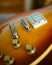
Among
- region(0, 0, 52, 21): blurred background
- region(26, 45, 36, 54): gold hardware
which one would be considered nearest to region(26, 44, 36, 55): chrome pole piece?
region(26, 45, 36, 54): gold hardware

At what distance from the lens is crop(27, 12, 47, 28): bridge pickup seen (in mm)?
602

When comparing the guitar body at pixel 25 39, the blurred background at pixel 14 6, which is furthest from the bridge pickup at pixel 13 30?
the blurred background at pixel 14 6

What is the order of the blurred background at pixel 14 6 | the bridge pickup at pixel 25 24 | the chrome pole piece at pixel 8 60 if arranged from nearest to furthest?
the chrome pole piece at pixel 8 60 < the bridge pickup at pixel 25 24 < the blurred background at pixel 14 6

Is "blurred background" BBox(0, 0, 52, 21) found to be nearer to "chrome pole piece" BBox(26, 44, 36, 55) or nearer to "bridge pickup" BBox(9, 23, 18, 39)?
"bridge pickup" BBox(9, 23, 18, 39)

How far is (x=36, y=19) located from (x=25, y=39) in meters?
0.10

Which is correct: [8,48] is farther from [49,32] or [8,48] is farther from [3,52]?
[49,32]

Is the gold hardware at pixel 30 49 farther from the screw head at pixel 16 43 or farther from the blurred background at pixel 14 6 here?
the blurred background at pixel 14 6

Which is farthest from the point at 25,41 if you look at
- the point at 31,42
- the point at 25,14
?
the point at 25,14

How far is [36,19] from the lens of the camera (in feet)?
2.03

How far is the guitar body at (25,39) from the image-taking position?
0.51 m

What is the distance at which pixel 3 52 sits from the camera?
532mm

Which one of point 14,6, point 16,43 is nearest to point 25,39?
point 16,43

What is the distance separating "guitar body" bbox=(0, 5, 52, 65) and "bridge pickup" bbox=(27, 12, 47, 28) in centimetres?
1

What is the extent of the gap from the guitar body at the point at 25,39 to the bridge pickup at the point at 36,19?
0.04 ft
